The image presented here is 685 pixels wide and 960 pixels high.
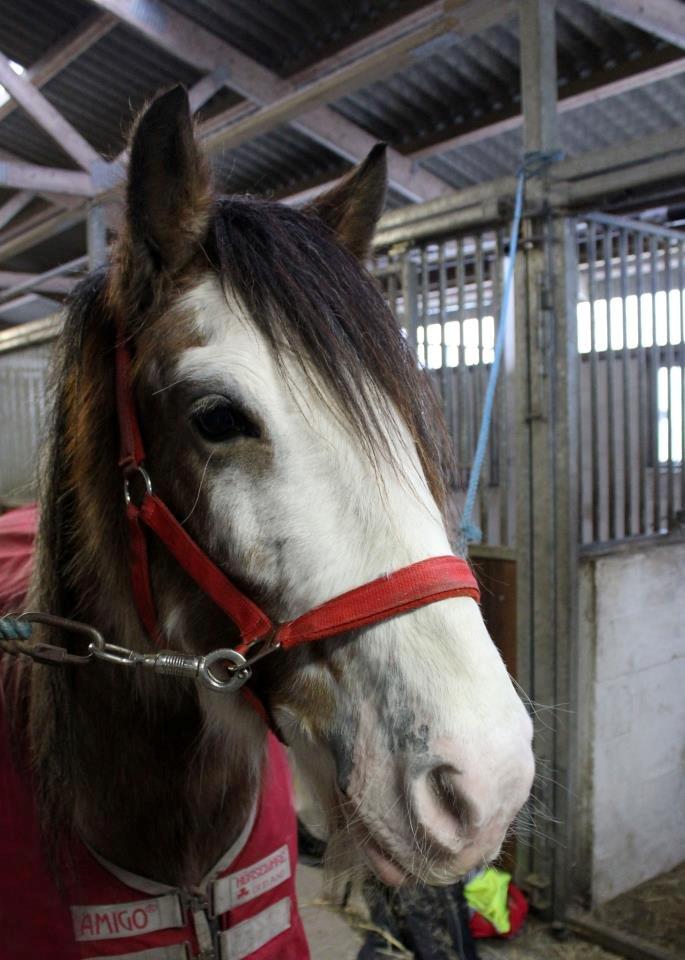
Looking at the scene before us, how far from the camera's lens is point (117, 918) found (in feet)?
4.06

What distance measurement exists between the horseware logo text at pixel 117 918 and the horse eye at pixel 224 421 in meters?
0.85

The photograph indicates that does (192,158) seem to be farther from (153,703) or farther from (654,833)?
(654,833)

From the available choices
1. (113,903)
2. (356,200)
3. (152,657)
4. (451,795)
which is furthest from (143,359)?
(113,903)

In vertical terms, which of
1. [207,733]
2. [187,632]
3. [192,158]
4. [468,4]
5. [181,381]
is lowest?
[207,733]

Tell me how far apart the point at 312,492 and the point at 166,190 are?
523mm

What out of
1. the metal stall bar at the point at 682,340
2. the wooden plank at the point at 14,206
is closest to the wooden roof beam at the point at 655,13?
the metal stall bar at the point at 682,340

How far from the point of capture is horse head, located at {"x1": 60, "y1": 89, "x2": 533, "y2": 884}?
0.81 m

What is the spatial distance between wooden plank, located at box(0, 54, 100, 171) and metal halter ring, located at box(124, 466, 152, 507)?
3.89 meters

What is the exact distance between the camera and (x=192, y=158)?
1.07m

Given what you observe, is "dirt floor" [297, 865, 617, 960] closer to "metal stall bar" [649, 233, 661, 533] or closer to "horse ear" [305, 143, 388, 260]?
"metal stall bar" [649, 233, 661, 533]

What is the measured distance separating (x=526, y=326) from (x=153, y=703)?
1.88m

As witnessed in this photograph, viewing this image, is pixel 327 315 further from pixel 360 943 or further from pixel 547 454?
pixel 360 943

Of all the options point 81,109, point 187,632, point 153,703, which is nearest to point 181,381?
point 187,632

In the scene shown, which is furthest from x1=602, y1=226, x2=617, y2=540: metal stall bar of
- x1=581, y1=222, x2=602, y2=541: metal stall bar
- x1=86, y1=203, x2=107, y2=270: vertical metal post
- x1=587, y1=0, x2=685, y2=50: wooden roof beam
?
x1=86, y1=203, x2=107, y2=270: vertical metal post
